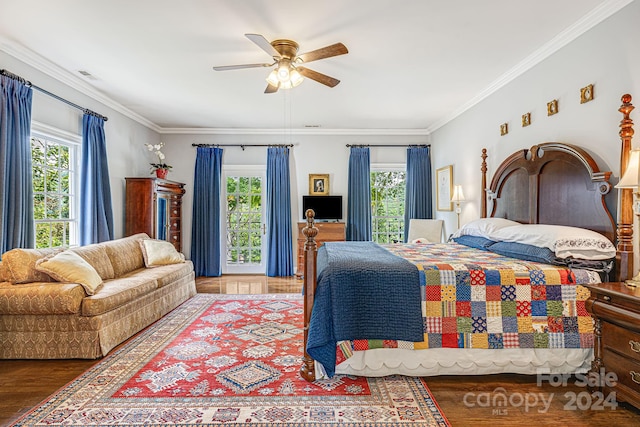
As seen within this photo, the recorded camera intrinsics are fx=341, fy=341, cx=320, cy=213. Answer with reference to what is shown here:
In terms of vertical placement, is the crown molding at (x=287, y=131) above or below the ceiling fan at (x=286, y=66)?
above

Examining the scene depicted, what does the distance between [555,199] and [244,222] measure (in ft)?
15.9

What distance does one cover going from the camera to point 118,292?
2988mm

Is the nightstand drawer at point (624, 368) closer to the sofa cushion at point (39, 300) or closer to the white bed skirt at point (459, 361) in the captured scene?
the white bed skirt at point (459, 361)

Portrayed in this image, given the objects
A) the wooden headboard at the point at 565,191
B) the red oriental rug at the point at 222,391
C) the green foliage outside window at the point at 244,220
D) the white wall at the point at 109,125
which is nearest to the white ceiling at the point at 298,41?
the white wall at the point at 109,125

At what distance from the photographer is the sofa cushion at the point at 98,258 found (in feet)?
11.1

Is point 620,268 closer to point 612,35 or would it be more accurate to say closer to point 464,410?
point 464,410

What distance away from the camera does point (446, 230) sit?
5.52 meters

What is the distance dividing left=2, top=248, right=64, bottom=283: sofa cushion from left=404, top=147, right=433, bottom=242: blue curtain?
5138mm

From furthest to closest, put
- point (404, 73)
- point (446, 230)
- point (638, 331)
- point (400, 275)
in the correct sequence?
point (446, 230), point (404, 73), point (400, 275), point (638, 331)

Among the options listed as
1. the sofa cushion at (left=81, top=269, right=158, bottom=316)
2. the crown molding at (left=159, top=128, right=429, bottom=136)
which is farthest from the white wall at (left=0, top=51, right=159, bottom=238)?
the sofa cushion at (left=81, top=269, right=158, bottom=316)

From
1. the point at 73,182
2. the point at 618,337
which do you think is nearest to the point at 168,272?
the point at 73,182

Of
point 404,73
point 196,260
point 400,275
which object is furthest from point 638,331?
point 196,260

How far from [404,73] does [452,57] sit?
1.75ft

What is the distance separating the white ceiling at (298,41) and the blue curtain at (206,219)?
1.48 meters
